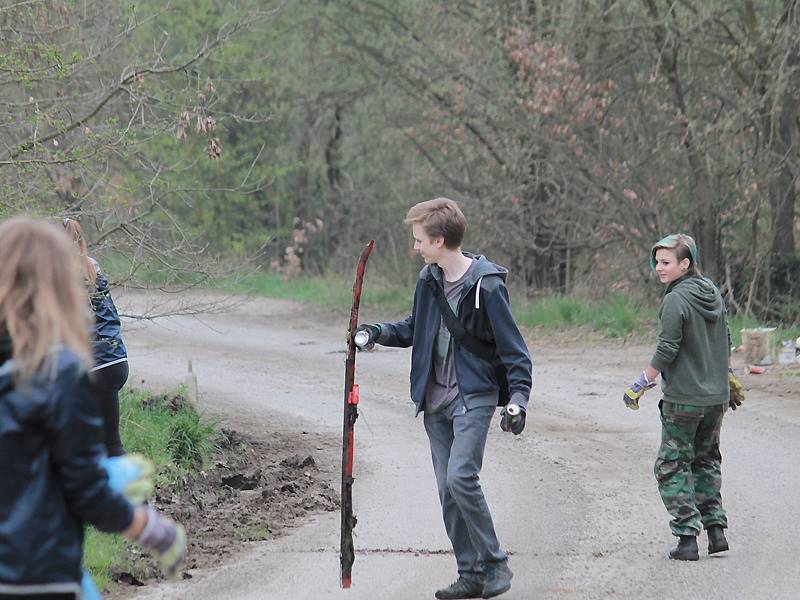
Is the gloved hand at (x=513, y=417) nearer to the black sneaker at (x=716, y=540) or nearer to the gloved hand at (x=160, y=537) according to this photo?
the black sneaker at (x=716, y=540)

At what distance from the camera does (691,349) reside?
7.22 m

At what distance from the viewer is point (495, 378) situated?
6434 millimetres

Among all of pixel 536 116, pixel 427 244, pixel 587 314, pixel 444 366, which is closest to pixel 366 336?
pixel 444 366

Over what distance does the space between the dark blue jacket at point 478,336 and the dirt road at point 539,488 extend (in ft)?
3.33

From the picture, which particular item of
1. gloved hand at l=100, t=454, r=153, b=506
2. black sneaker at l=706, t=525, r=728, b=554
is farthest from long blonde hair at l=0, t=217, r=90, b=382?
black sneaker at l=706, t=525, r=728, b=554

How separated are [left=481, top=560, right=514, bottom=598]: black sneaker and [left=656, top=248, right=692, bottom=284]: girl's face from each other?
1947mm

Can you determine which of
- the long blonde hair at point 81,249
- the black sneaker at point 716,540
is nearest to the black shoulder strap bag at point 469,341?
the black sneaker at point 716,540

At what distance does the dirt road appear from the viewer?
263 inches

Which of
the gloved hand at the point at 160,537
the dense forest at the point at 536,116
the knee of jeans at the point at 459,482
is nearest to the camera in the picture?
the gloved hand at the point at 160,537

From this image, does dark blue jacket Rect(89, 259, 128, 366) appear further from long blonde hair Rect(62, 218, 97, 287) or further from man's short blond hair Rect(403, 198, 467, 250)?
man's short blond hair Rect(403, 198, 467, 250)

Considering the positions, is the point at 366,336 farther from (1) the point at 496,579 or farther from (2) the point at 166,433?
(2) the point at 166,433

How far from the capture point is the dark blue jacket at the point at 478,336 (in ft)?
20.7

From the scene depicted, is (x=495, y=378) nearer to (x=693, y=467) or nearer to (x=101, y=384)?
(x=693, y=467)

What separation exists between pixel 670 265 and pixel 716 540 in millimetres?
1523
